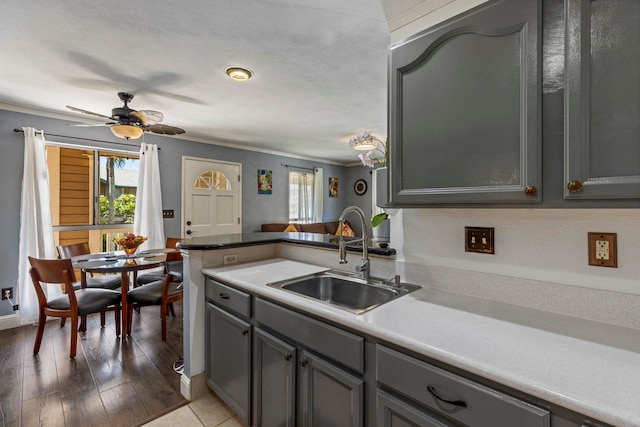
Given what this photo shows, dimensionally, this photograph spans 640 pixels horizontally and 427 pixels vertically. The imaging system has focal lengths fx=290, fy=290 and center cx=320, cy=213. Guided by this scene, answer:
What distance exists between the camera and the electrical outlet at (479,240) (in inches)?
50.2

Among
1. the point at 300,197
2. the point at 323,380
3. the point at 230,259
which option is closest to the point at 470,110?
the point at 323,380

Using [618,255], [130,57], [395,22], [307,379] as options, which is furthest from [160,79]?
[618,255]

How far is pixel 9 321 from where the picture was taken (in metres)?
3.04

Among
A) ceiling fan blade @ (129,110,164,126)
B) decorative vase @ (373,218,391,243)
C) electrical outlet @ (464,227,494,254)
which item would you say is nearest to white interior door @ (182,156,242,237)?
ceiling fan blade @ (129,110,164,126)

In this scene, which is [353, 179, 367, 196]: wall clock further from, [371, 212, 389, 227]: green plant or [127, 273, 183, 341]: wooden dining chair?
[371, 212, 389, 227]: green plant

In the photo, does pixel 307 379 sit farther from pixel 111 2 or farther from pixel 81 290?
pixel 81 290

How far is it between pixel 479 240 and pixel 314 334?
32.9 inches

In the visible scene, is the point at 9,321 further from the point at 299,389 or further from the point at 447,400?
the point at 447,400

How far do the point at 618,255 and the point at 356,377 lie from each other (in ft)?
3.32

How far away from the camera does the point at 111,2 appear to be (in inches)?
61.4

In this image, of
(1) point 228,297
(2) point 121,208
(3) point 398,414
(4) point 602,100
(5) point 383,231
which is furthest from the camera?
(2) point 121,208

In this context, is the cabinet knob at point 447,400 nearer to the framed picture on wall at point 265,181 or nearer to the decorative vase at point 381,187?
the decorative vase at point 381,187

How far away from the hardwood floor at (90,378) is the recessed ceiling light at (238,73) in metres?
2.36

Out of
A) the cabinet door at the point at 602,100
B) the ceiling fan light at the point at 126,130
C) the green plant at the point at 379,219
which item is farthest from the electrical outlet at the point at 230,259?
the cabinet door at the point at 602,100
